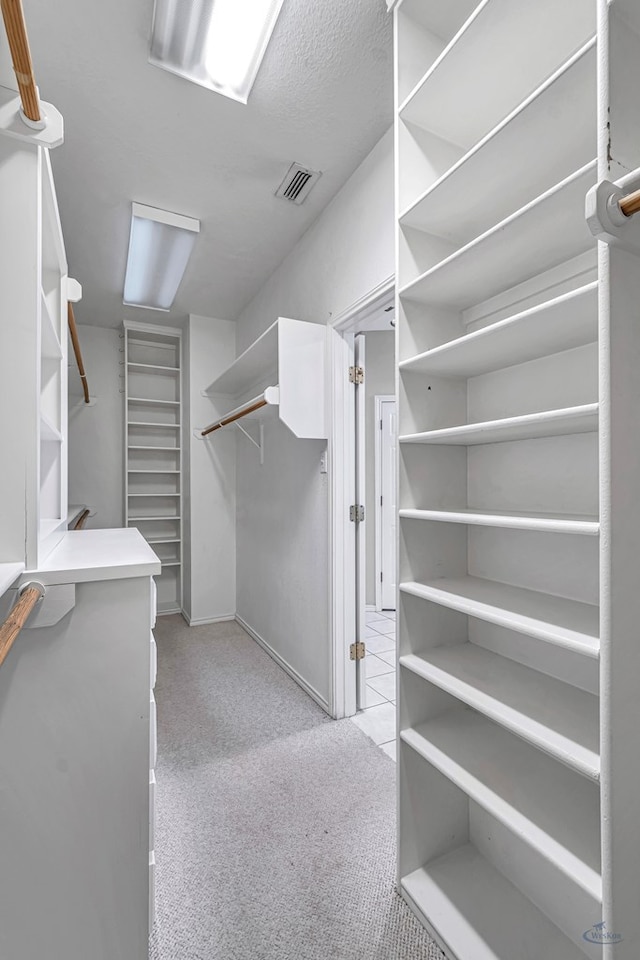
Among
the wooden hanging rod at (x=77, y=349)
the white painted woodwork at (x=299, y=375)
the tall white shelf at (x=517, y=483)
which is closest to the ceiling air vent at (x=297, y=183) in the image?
the white painted woodwork at (x=299, y=375)

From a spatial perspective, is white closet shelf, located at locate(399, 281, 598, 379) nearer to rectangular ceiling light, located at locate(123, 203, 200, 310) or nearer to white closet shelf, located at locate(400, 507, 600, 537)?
white closet shelf, located at locate(400, 507, 600, 537)

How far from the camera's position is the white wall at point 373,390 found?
4.15 m

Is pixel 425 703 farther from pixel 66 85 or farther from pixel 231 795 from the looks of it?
pixel 66 85

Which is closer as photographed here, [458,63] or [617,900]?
[617,900]

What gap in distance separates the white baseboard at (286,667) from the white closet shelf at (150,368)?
8.00 feet

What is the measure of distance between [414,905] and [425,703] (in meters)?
0.54

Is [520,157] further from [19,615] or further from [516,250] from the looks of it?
[19,615]

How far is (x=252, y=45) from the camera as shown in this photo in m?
1.42

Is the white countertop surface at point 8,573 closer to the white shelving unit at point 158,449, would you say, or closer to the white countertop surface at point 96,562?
the white countertop surface at point 96,562

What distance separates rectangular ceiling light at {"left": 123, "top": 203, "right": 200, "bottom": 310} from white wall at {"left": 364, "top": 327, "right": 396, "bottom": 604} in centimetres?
187

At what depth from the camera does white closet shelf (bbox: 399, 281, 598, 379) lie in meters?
0.83

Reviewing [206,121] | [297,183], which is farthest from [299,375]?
[206,121]

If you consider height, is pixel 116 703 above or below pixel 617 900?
above

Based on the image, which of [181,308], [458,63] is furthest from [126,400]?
[458,63]
